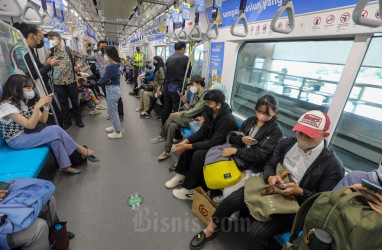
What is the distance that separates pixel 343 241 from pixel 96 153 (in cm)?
353

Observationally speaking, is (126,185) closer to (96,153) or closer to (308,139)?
(96,153)

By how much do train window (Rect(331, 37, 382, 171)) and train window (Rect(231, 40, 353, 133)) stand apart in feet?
0.72

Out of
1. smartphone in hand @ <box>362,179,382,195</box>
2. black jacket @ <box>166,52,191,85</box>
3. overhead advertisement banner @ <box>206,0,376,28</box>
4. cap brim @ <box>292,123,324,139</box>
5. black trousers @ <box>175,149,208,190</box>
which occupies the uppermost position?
overhead advertisement banner @ <box>206,0,376,28</box>

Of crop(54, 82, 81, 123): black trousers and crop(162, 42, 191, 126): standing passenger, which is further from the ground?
crop(162, 42, 191, 126): standing passenger

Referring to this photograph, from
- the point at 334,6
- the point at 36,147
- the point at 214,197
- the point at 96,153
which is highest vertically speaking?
the point at 334,6

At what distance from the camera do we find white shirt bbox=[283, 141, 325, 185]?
161cm

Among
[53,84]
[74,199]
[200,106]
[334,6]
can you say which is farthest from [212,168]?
[53,84]

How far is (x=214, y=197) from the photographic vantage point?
2236 mm

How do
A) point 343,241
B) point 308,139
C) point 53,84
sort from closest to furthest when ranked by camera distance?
Answer: 1. point 343,241
2. point 308,139
3. point 53,84

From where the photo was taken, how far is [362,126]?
7.00 feet

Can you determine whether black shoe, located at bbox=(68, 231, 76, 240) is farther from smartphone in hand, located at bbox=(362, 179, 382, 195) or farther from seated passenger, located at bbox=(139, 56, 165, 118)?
seated passenger, located at bbox=(139, 56, 165, 118)

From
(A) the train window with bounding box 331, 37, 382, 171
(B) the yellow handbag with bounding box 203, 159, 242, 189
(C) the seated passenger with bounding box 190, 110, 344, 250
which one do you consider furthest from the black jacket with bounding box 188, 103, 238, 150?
(A) the train window with bounding box 331, 37, 382, 171

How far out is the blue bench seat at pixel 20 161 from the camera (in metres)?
1.89

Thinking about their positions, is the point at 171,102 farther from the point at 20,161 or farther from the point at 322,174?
the point at 322,174
